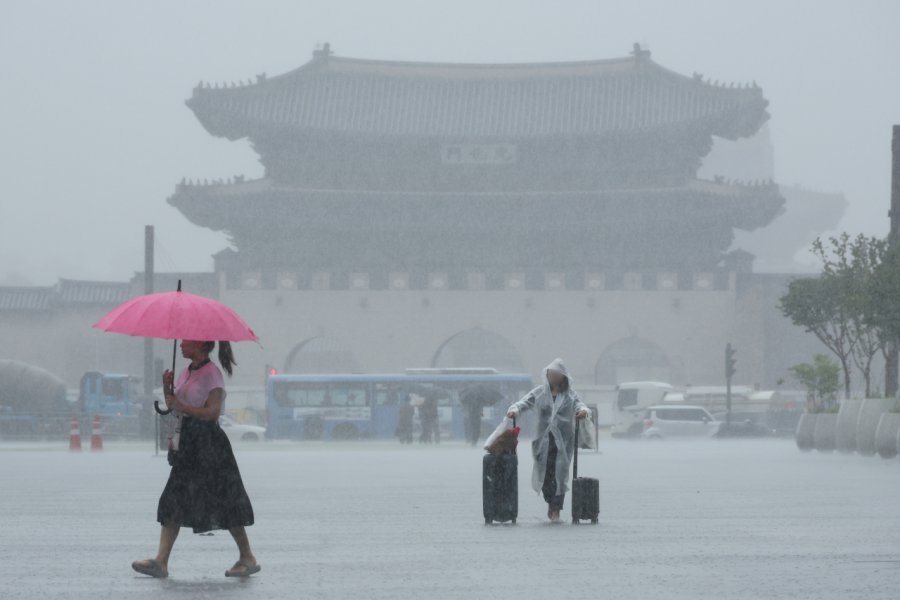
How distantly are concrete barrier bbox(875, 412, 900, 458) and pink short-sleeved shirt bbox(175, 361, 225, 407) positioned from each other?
58.7 ft

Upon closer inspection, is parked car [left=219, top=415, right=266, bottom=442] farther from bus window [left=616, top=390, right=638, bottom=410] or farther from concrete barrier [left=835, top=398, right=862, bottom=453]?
concrete barrier [left=835, top=398, right=862, bottom=453]

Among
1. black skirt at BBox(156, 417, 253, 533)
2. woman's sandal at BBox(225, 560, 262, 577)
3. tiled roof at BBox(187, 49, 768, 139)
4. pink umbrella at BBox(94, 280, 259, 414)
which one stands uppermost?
tiled roof at BBox(187, 49, 768, 139)

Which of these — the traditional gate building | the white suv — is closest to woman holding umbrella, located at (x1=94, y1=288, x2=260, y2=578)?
the white suv

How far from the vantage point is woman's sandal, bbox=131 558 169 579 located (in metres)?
8.66

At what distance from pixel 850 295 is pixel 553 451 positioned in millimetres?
18336

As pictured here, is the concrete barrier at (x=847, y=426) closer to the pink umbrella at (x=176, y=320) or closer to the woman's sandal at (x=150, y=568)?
the pink umbrella at (x=176, y=320)

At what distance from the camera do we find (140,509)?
14734 mm

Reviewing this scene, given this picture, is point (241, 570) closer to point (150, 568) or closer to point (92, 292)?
point (150, 568)

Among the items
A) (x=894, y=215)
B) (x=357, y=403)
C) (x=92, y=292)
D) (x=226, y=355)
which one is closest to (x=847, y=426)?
(x=894, y=215)

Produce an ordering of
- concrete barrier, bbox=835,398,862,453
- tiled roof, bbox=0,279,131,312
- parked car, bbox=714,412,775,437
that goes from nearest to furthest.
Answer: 1. concrete barrier, bbox=835,398,862,453
2. parked car, bbox=714,412,775,437
3. tiled roof, bbox=0,279,131,312

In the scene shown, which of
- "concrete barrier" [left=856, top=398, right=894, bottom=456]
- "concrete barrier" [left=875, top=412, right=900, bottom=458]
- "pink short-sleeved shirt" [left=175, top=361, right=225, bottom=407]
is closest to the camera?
Answer: "pink short-sleeved shirt" [left=175, top=361, right=225, bottom=407]

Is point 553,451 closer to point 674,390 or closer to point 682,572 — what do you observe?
point 682,572

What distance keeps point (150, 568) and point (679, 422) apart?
41221 millimetres

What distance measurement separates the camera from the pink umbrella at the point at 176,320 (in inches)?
339
